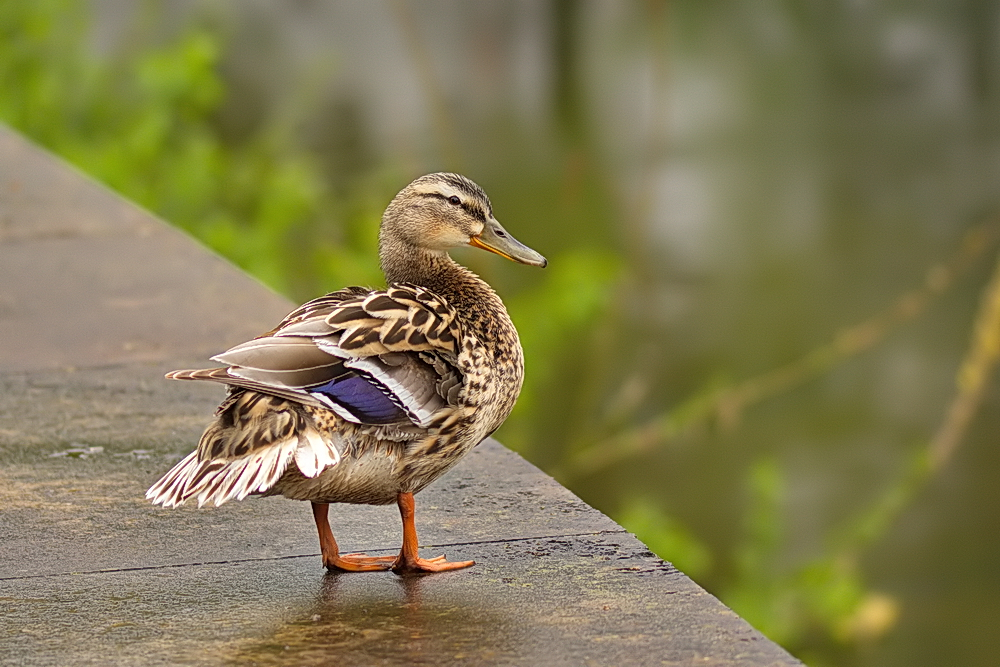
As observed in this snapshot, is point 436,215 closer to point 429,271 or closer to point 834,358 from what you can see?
point 429,271

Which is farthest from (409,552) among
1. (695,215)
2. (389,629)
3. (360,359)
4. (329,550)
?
(695,215)

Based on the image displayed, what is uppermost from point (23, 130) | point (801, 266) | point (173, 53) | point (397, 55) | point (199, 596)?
point (397, 55)

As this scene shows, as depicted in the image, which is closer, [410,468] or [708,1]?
[410,468]

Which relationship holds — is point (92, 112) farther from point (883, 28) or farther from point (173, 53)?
point (883, 28)

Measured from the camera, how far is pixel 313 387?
299 centimetres

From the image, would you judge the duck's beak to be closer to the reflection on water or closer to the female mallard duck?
the female mallard duck

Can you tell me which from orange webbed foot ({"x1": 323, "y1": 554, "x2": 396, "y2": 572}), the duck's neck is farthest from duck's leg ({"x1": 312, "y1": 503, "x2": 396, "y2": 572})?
the duck's neck

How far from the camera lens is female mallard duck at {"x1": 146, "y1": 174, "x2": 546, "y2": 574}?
9.64 ft

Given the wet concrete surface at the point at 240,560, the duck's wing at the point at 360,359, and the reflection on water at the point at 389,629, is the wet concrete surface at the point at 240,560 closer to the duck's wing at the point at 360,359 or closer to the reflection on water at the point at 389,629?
the reflection on water at the point at 389,629

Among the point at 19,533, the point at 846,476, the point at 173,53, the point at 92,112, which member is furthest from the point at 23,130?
the point at 19,533

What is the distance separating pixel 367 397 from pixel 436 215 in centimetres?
67

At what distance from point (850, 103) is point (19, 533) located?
1051 cm

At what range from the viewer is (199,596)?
10.1 feet

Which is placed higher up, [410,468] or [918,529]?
[918,529]
